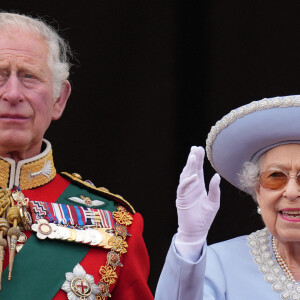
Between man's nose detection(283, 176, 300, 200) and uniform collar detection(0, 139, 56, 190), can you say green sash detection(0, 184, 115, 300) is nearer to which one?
uniform collar detection(0, 139, 56, 190)

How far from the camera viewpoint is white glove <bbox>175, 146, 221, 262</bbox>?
4.04 m

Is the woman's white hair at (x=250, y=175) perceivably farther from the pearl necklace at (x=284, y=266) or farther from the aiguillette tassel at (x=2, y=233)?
the aiguillette tassel at (x=2, y=233)

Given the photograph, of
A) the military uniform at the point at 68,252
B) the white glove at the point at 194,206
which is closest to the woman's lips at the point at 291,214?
the white glove at the point at 194,206

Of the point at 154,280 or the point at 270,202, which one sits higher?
the point at 270,202

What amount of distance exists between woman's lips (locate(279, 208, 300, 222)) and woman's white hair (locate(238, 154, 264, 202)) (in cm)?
18

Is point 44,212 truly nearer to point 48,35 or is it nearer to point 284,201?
point 48,35

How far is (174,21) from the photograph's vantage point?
532 cm

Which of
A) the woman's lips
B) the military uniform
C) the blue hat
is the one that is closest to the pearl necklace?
the woman's lips

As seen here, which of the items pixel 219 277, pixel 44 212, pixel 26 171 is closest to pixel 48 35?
pixel 26 171

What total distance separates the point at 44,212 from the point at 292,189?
2.49 ft

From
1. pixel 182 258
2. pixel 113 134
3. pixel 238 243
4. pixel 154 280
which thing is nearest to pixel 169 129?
Answer: pixel 113 134

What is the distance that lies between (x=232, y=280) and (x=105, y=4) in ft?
4.74

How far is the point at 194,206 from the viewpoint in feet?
13.3

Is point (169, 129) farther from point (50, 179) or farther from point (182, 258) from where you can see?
point (182, 258)
